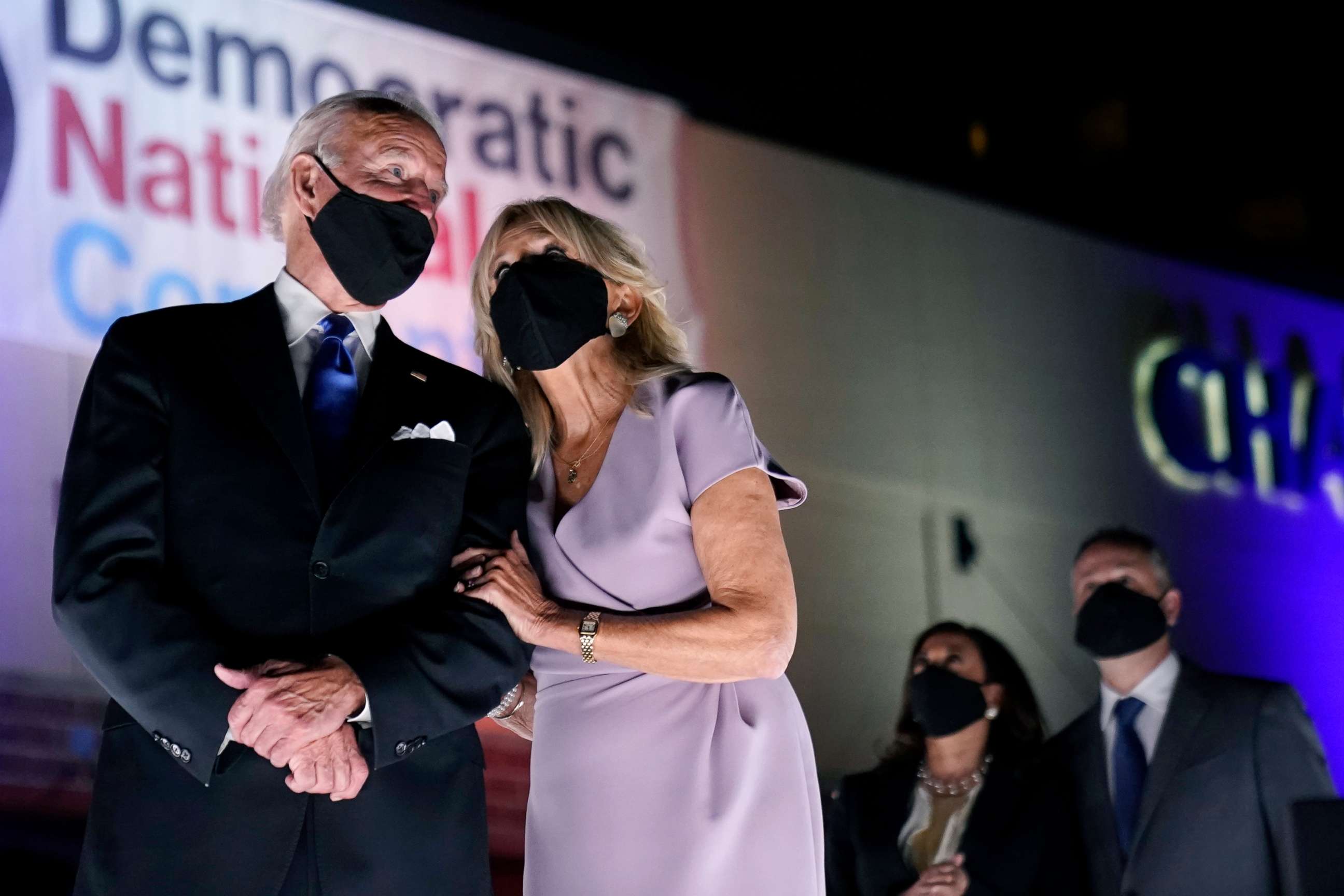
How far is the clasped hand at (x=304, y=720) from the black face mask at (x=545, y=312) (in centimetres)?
63

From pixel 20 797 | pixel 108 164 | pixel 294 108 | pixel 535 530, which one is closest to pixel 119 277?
pixel 108 164

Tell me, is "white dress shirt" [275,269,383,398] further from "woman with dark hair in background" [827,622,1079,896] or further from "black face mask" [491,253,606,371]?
"woman with dark hair in background" [827,622,1079,896]

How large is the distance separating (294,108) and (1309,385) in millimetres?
4534

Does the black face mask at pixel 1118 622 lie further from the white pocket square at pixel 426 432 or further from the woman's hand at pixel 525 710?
the white pocket square at pixel 426 432

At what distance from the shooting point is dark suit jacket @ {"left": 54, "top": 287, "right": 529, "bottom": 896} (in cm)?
179

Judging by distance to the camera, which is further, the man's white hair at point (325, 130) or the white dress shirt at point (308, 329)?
the man's white hair at point (325, 130)

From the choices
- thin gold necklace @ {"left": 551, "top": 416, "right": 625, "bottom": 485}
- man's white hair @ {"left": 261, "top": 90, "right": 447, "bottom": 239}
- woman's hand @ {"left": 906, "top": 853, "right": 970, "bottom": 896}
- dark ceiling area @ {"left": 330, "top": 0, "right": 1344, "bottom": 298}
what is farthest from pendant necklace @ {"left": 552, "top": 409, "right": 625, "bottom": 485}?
dark ceiling area @ {"left": 330, "top": 0, "right": 1344, "bottom": 298}

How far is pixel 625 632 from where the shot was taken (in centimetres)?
215

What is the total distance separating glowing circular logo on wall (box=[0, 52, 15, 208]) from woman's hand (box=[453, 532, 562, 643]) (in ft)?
8.04

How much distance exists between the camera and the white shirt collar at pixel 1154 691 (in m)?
4.11

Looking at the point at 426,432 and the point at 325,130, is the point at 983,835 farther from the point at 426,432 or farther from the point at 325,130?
the point at 325,130

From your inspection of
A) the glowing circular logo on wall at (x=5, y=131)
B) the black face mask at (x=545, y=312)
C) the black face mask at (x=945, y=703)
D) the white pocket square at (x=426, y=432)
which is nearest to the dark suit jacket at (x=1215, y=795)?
the black face mask at (x=945, y=703)

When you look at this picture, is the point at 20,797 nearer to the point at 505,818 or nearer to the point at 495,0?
the point at 505,818

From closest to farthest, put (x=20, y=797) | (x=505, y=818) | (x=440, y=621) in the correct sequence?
(x=440, y=621) < (x=20, y=797) < (x=505, y=818)
